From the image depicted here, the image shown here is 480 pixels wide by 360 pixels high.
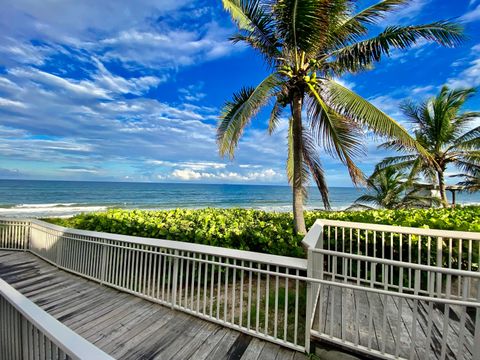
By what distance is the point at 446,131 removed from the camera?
10867 mm

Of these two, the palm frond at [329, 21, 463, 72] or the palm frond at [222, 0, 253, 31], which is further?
the palm frond at [222, 0, 253, 31]

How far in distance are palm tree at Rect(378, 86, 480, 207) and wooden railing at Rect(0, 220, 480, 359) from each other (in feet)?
30.5

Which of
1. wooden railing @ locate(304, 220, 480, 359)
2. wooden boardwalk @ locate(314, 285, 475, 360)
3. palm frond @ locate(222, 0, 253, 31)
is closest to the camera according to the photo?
wooden railing @ locate(304, 220, 480, 359)

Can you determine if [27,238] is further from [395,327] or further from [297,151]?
[395,327]

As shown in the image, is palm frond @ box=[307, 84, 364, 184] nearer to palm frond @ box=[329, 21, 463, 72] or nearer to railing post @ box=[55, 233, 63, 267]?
palm frond @ box=[329, 21, 463, 72]

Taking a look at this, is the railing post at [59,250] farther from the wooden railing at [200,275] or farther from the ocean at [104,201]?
the ocean at [104,201]

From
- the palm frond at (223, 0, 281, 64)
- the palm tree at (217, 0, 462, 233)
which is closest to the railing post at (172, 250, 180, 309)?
the palm tree at (217, 0, 462, 233)

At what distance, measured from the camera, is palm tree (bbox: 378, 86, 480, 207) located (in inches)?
422

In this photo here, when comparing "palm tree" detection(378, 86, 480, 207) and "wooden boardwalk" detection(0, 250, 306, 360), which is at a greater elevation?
"palm tree" detection(378, 86, 480, 207)

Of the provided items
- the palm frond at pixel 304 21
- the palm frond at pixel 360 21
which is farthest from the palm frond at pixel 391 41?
the palm frond at pixel 304 21

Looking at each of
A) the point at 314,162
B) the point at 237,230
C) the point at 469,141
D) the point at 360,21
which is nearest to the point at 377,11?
the point at 360,21

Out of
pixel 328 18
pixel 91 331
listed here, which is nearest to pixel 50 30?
pixel 328 18

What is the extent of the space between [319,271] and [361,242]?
2.02 metres

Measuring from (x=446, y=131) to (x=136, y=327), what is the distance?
14.5 meters
